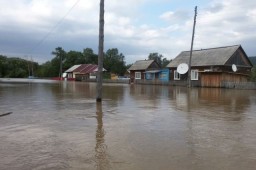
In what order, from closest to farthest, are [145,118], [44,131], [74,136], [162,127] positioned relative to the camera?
[74,136], [44,131], [162,127], [145,118]

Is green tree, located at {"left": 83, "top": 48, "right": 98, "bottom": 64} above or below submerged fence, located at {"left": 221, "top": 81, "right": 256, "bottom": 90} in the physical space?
above

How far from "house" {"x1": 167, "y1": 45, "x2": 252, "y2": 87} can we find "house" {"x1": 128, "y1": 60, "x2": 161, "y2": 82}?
9.69 metres

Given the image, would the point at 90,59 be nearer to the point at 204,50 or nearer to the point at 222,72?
the point at 204,50

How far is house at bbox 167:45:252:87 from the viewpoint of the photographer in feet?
139

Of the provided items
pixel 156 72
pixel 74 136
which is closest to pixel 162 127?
pixel 74 136

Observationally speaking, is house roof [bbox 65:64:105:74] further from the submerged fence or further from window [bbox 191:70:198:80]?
the submerged fence

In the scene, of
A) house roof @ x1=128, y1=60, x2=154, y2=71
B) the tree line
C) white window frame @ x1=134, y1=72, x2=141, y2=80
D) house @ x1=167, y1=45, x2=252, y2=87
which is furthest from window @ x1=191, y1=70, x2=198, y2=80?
the tree line

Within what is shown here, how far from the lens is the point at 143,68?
60.4m

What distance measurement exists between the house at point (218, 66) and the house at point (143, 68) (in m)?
9.69

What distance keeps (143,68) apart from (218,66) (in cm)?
1980

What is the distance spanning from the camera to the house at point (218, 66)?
139ft

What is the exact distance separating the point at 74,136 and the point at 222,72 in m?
36.7

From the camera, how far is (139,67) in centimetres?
6184

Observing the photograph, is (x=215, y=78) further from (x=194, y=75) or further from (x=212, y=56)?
(x=194, y=75)
